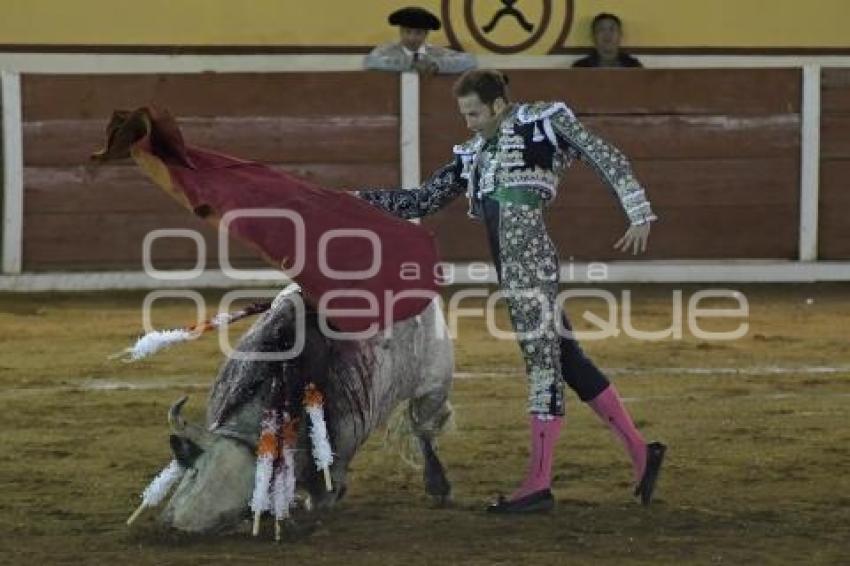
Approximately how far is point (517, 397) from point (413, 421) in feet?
5.06

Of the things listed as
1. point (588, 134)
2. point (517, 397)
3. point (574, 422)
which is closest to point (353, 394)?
point (588, 134)

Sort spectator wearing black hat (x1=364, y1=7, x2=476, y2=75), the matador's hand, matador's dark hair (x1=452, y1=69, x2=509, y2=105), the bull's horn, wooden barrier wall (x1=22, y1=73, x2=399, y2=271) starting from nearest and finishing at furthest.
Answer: the bull's horn, the matador's hand, matador's dark hair (x1=452, y1=69, x2=509, y2=105), wooden barrier wall (x1=22, y1=73, x2=399, y2=271), spectator wearing black hat (x1=364, y1=7, x2=476, y2=75)

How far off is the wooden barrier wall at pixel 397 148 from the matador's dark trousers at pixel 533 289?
4782 millimetres

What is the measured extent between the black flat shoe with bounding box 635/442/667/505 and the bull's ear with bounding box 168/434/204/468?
1034 millimetres

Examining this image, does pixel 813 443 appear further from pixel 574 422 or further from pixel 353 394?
pixel 353 394

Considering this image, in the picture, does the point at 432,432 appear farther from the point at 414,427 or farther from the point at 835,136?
the point at 835,136

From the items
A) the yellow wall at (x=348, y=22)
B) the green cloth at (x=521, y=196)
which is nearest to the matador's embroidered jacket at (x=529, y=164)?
the green cloth at (x=521, y=196)

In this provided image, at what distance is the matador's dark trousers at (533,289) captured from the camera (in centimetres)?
405

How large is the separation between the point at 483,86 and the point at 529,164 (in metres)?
0.19

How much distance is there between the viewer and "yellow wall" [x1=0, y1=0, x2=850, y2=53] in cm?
973

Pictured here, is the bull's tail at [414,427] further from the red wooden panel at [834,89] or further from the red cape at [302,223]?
the red wooden panel at [834,89]

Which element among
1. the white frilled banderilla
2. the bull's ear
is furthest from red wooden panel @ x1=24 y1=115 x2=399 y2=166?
the bull's ear

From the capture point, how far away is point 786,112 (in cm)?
924

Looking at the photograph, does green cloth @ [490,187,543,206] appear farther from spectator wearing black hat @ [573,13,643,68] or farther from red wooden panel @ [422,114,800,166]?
spectator wearing black hat @ [573,13,643,68]
